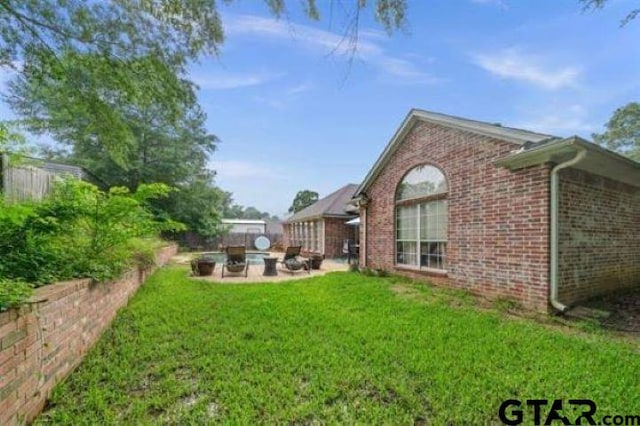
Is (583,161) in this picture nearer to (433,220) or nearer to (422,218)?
(433,220)

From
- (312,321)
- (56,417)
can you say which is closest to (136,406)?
(56,417)

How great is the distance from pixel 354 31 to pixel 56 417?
15.1 feet

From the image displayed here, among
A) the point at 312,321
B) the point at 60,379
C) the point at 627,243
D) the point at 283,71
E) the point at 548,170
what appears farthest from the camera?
the point at 283,71

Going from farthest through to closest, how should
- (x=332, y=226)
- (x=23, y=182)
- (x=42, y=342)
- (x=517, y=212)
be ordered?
(x=332, y=226), (x=23, y=182), (x=517, y=212), (x=42, y=342)

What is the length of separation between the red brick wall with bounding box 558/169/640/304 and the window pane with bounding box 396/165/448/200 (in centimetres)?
255

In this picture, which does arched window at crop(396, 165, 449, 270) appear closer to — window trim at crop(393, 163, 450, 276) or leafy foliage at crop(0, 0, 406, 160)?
window trim at crop(393, 163, 450, 276)

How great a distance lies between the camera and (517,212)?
617 cm

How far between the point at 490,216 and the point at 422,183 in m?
2.43

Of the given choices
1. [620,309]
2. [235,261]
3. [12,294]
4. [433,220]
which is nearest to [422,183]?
[433,220]

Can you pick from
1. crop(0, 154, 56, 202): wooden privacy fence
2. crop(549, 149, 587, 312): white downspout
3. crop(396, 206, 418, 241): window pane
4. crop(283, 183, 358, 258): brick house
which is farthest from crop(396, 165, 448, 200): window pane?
crop(0, 154, 56, 202): wooden privacy fence

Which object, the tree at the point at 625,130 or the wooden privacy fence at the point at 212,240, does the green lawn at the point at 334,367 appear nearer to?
the wooden privacy fence at the point at 212,240

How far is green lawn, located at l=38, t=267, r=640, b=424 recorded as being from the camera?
9.02 feet

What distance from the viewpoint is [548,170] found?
5.69m

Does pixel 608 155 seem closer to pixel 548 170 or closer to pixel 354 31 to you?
pixel 548 170
